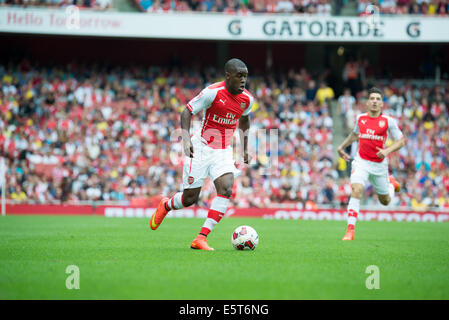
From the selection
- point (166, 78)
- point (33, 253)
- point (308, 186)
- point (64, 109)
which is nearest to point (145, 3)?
point (166, 78)

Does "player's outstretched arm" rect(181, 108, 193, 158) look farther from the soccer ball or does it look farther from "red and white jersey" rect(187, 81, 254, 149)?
the soccer ball

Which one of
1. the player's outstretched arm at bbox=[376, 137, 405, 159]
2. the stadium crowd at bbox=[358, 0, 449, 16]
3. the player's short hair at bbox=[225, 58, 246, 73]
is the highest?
the stadium crowd at bbox=[358, 0, 449, 16]

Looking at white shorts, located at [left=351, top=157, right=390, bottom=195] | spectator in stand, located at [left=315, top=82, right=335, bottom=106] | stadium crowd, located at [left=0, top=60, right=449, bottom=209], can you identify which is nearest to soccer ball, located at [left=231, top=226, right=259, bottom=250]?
white shorts, located at [left=351, top=157, right=390, bottom=195]

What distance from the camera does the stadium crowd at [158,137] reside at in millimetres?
24906

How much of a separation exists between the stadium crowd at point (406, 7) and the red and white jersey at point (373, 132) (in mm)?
19332

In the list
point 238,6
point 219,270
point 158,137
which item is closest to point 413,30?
point 238,6

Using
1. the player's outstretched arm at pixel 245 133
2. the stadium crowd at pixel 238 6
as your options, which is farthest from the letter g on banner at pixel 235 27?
the player's outstretched arm at pixel 245 133

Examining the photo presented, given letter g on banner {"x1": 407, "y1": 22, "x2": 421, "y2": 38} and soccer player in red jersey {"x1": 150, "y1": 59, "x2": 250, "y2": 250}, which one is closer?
soccer player in red jersey {"x1": 150, "y1": 59, "x2": 250, "y2": 250}

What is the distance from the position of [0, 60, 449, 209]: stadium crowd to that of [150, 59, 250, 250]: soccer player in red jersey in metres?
14.6

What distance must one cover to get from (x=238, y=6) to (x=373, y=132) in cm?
2001

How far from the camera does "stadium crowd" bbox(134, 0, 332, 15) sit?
30391mm

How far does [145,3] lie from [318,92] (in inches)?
371

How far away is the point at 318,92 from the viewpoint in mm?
30500

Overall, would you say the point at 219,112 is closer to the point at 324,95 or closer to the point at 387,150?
the point at 387,150
